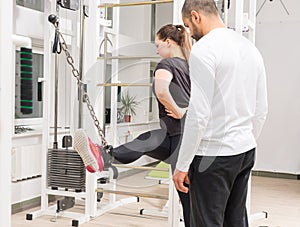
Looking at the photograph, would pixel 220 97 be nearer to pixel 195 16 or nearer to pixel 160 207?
pixel 195 16

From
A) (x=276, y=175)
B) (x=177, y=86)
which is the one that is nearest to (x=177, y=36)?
(x=177, y=86)

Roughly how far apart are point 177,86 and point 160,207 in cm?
183

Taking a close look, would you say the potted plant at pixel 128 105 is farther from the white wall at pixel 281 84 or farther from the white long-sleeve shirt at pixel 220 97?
the white long-sleeve shirt at pixel 220 97

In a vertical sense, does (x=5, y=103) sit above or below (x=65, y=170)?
above

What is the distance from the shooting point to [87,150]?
9.36 ft

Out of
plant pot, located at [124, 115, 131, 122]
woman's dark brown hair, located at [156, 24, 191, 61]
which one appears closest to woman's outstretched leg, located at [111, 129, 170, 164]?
woman's dark brown hair, located at [156, 24, 191, 61]

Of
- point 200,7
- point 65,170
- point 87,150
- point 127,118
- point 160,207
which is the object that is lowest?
point 160,207

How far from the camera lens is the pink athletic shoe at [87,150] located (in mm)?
2840

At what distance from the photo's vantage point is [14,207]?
3.73 meters

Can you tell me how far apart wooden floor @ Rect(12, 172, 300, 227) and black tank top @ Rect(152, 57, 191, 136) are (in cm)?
119

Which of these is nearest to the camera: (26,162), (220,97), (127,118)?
(220,97)

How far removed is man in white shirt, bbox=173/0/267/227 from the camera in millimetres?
1761

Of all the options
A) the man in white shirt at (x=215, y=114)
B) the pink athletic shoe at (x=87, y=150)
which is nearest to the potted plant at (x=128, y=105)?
the pink athletic shoe at (x=87, y=150)

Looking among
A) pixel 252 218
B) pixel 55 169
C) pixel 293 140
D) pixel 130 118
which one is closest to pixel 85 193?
pixel 55 169
